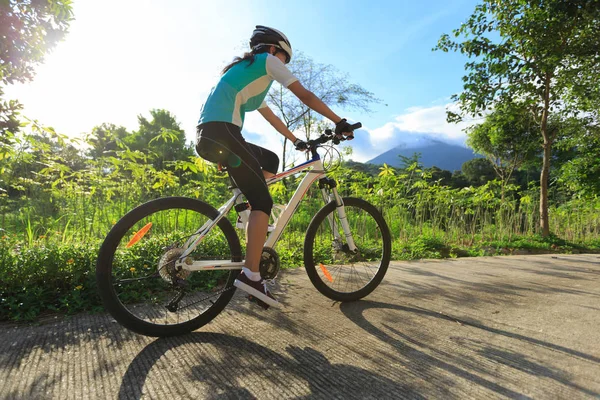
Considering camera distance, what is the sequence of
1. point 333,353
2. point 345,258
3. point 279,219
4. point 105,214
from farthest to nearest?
point 105,214 < point 345,258 < point 279,219 < point 333,353

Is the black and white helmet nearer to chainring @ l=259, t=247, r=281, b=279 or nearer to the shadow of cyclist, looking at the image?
chainring @ l=259, t=247, r=281, b=279

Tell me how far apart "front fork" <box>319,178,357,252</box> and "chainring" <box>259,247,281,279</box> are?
646 mm

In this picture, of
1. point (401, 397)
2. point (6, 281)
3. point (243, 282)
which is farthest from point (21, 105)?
point (401, 397)

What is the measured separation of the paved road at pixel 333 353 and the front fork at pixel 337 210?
1.57 ft

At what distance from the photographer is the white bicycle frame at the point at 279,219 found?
197 centimetres

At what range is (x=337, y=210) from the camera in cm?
258

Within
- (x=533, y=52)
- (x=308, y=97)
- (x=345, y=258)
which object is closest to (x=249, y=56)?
(x=308, y=97)

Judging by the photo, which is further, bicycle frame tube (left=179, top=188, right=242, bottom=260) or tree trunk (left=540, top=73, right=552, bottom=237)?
tree trunk (left=540, top=73, right=552, bottom=237)

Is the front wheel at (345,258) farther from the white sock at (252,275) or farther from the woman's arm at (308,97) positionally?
the woman's arm at (308,97)

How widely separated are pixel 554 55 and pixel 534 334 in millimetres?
6634

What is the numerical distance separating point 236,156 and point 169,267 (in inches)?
29.9

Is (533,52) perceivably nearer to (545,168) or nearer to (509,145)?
(545,168)

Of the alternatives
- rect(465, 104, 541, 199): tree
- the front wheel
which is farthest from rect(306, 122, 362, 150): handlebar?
rect(465, 104, 541, 199): tree

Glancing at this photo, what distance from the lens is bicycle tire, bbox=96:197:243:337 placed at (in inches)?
67.4
